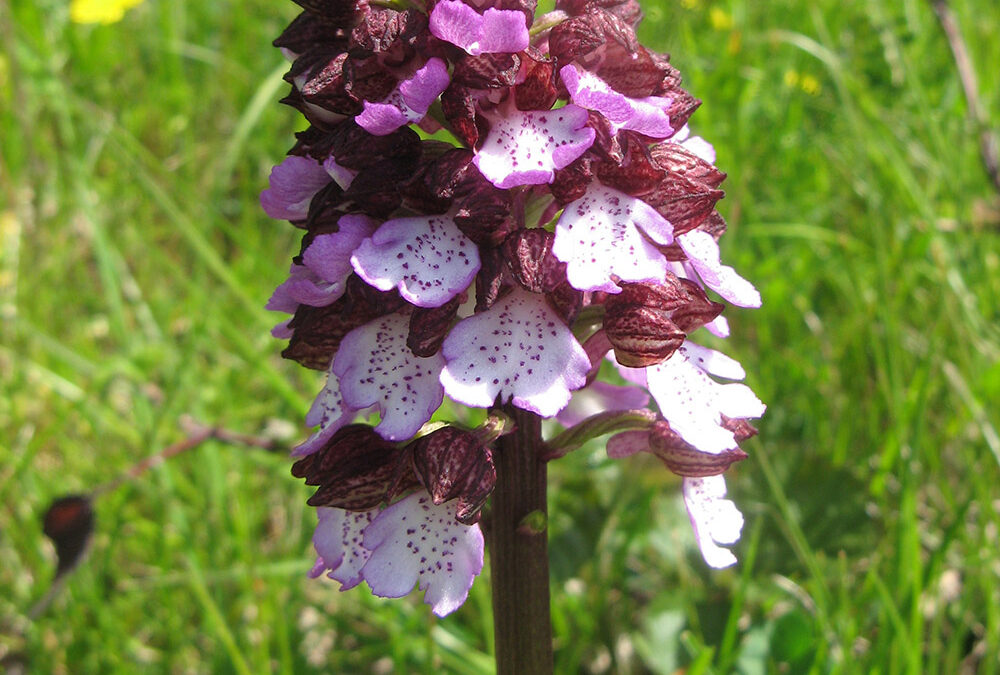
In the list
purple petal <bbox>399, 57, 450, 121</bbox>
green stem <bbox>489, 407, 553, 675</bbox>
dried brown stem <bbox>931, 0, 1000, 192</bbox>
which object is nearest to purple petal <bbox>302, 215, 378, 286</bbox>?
purple petal <bbox>399, 57, 450, 121</bbox>

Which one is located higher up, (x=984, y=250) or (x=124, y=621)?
(x=984, y=250)

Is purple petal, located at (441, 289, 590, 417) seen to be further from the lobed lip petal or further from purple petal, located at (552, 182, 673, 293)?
the lobed lip petal

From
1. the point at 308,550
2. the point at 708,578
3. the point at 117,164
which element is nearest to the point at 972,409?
the point at 708,578

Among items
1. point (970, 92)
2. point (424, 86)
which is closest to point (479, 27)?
point (424, 86)

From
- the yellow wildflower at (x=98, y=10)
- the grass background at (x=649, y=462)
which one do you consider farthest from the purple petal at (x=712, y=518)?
the yellow wildflower at (x=98, y=10)

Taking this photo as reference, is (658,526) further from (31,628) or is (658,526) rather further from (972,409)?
(31,628)

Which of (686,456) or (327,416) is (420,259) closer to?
(327,416)

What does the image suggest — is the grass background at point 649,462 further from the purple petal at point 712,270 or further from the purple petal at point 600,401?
the purple petal at point 712,270
